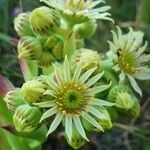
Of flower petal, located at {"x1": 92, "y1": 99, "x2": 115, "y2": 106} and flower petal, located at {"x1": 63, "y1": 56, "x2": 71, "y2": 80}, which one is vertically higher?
flower petal, located at {"x1": 63, "y1": 56, "x2": 71, "y2": 80}

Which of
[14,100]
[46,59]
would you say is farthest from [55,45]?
[14,100]

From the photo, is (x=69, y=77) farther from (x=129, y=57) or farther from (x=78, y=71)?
(x=129, y=57)

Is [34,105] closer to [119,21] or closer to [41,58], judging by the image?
[41,58]

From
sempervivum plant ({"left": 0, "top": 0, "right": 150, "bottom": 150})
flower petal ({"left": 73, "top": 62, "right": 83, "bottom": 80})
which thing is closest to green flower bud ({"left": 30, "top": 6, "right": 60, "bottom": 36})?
sempervivum plant ({"left": 0, "top": 0, "right": 150, "bottom": 150})

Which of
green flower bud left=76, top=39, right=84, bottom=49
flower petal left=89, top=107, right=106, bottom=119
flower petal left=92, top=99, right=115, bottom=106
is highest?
green flower bud left=76, top=39, right=84, bottom=49

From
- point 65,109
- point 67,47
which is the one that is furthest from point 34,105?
point 67,47

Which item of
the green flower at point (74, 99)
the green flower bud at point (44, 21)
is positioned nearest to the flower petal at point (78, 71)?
the green flower at point (74, 99)

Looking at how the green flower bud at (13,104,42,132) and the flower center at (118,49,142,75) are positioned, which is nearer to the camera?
the green flower bud at (13,104,42,132)

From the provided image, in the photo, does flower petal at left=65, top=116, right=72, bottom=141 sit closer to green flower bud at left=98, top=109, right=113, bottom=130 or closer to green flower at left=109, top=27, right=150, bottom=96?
green flower bud at left=98, top=109, right=113, bottom=130
